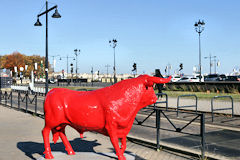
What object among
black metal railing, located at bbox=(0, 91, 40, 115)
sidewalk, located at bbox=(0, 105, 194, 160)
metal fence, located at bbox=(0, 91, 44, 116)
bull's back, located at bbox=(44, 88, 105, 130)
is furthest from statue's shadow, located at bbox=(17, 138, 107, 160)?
black metal railing, located at bbox=(0, 91, 40, 115)

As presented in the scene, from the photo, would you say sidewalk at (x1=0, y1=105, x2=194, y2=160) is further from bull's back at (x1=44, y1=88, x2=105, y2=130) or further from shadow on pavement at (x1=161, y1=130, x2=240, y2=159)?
shadow on pavement at (x1=161, y1=130, x2=240, y2=159)

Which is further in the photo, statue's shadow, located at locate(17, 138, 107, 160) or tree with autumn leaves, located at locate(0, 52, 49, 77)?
tree with autumn leaves, located at locate(0, 52, 49, 77)

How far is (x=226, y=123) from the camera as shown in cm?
1145

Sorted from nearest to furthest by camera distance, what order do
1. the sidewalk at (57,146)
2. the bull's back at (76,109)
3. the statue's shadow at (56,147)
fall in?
1. the bull's back at (76,109)
2. the sidewalk at (57,146)
3. the statue's shadow at (56,147)

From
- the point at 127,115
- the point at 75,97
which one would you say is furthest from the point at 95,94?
the point at 127,115

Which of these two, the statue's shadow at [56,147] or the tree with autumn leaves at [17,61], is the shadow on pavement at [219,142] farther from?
the tree with autumn leaves at [17,61]

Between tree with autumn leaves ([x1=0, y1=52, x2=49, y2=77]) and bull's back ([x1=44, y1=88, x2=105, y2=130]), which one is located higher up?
tree with autumn leaves ([x1=0, y1=52, x2=49, y2=77])

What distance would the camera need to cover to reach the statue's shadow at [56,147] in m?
6.99

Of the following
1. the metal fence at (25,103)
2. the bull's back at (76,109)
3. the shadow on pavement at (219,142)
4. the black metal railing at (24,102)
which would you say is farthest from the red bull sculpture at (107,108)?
the black metal railing at (24,102)

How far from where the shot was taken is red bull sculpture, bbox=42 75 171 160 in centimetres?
504

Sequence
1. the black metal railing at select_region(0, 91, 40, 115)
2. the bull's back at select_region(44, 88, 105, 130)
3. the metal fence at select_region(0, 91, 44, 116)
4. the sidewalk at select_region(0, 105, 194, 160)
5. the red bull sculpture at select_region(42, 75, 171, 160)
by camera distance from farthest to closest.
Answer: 1. the black metal railing at select_region(0, 91, 40, 115)
2. the metal fence at select_region(0, 91, 44, 116)
3. the sidewalk at select_region(0, 105, 194, 160)
4. the bull's back at select_region(44, 88, 105, 130)
5. the red bull sculpture at select_region(42, 75, 171, 160)

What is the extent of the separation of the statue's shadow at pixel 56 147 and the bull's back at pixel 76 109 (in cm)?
168

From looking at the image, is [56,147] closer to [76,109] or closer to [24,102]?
[76,109]

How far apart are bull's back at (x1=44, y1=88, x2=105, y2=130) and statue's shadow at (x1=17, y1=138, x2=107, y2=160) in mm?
1685
